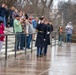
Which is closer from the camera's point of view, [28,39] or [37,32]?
[37,32]

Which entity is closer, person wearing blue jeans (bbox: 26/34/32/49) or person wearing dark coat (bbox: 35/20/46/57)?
person wearing dark coat (bbox: 35/20/46/57)

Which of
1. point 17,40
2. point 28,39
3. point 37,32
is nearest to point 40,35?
point 37,32

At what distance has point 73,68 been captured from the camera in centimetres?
1487

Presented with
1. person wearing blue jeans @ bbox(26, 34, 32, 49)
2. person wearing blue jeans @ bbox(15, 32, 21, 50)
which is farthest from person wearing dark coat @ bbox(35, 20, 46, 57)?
person wearing blue jeans @ bbox(26, 34, 32, 49)

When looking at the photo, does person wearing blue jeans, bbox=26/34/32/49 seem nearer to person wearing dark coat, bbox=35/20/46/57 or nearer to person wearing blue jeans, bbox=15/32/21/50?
person wearing dark coat, bbox=35/20/46/57

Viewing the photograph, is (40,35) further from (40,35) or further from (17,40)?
(17,40)

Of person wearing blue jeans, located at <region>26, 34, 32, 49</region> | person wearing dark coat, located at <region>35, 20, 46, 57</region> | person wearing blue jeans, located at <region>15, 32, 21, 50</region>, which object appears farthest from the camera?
person wearing blue jeans, located at <region>26, 34, 32, 49</region>

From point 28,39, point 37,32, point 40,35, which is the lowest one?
point 28,39

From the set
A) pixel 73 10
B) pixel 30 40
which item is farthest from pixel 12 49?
pixel 73 10

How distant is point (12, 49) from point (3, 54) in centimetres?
154

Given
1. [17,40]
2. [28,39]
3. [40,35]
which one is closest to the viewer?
[17,40]

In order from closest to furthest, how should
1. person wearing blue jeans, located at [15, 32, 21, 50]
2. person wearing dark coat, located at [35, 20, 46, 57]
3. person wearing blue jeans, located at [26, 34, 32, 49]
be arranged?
person wearing blue jeans, located at [15, 32, 21, 50], person wearing dark coat, located at [35, 20, 46, 57], person wearing blue jeans, located at [26, 34, 32, 49]

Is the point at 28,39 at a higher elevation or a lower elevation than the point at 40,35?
lower

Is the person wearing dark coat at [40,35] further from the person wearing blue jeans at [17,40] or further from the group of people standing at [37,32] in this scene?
the person wearing blue jeans at [17,40]
